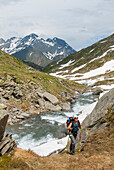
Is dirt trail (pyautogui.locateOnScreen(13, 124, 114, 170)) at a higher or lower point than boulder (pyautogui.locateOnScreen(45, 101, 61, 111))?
higher

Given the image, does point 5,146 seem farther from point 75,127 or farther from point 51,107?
point 51,107

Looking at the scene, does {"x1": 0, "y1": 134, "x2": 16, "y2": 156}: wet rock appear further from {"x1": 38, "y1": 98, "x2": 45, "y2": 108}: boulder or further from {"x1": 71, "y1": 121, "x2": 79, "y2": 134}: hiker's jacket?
{"x1": 38, "y1": 98, "x2": 45, "y2": 108}: boulder

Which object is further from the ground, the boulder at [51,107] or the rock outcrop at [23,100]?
the rock outcrop at [23,100]

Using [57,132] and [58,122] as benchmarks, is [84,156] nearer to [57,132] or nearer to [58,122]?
[57,132]

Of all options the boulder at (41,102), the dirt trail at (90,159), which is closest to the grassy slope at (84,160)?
the dirt trail at (90,159)

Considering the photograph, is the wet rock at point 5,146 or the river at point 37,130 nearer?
the wet rock at point 5,146

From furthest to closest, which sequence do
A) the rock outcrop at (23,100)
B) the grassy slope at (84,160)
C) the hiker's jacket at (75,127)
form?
1. the rock outcrop at (23,100)
2. the hiker's jacket at (75,127)
3. the grassy slope at (84,160)

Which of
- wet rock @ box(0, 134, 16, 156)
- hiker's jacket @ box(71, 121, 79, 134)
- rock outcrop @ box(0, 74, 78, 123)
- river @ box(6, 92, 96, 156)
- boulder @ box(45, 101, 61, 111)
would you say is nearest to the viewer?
wet rock @ box(0, 134, 16, 156)

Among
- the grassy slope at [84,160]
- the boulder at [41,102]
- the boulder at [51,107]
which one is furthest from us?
the boulder at [41,102]

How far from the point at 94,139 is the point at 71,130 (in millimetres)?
2530

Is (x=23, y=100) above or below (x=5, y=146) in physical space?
below

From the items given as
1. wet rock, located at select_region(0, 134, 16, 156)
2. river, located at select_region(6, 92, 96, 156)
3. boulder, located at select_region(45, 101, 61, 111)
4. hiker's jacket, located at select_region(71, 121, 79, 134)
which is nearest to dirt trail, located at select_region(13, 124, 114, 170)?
wet rock, located at select_region(0, 134, 16, 156)

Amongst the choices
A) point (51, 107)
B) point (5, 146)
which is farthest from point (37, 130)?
point (5, 146)

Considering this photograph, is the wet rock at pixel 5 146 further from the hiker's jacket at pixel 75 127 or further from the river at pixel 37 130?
the river at pixel 37 130
